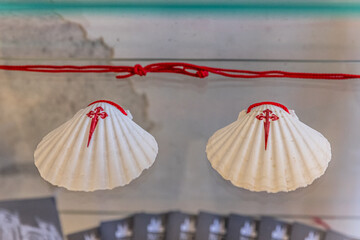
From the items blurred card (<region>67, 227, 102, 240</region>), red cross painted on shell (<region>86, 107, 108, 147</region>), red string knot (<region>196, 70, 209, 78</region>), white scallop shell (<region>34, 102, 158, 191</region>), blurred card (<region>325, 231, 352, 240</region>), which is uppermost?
red string knot (<region>196, 70, 209, 78</region>)

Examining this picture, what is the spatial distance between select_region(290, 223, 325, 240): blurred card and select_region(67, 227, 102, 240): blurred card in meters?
0.38

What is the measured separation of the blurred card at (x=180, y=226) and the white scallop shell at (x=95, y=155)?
157mm

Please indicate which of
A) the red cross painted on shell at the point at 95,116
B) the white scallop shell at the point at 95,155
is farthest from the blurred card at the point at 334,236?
the red cross painted on shell at the point at 95,116

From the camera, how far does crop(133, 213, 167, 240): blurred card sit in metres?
0.61

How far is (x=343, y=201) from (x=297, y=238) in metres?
0.12

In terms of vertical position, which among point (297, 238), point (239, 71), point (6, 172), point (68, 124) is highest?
point (239, 71)

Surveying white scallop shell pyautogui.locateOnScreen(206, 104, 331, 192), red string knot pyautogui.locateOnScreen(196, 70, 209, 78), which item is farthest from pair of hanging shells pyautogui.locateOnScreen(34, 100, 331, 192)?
red string knot pyautogui.locateOnScreen(196, 70, 209, 78)

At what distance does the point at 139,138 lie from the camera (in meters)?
0.53

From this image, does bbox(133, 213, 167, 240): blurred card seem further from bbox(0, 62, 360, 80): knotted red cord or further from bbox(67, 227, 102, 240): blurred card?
bbox(0, 62, 360, 80): knotted red cord

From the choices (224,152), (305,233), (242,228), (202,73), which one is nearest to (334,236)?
(305,233)

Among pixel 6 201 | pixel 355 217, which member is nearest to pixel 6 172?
pixel 6 201

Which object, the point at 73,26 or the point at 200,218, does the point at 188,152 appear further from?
the point at 73,26

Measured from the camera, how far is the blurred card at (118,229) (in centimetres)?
61

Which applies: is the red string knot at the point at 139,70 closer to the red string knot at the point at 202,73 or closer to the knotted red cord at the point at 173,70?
the knotted red cord at the point at 173,70
